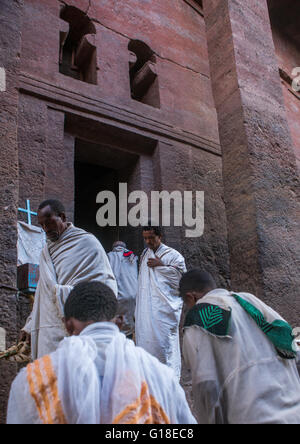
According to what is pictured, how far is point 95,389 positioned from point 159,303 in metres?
2.89

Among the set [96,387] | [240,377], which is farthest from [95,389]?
[240,377]

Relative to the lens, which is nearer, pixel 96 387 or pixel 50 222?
pixel 96 387

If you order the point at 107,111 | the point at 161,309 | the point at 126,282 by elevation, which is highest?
the point at 107,111

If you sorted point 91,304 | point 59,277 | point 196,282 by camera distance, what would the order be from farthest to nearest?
1. point 59,277
2. point 196,282
3. point 91,304

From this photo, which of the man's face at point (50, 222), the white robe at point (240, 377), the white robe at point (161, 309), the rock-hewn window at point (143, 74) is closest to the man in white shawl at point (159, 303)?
the white robe at point (161, 309)

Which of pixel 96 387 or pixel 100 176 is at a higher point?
pixel 100 176

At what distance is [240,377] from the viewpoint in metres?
Answer: 2.14

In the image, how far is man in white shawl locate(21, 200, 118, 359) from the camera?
2.88 meters

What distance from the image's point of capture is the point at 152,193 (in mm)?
6547

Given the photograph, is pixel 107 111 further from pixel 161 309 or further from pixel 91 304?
pixel 91 304

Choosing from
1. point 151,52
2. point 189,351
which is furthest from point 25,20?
point 189,351

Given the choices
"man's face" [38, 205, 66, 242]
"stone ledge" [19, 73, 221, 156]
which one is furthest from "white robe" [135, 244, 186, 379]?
"stone ledge" [19, 73, 221, 156]

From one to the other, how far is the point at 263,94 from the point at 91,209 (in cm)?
382

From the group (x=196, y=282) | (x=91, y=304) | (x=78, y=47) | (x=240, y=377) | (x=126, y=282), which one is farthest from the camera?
(x=78, y=47)
